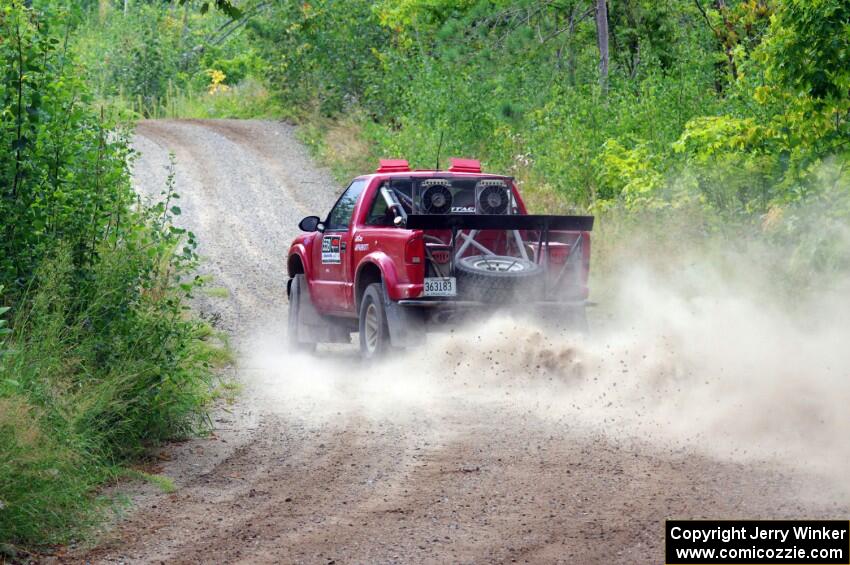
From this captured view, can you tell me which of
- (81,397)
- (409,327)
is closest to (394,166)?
(409,327)

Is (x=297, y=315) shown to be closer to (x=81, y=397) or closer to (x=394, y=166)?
(x=394, y=166)

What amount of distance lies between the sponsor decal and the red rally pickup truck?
0.01 m

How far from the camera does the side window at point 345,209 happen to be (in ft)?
44.3

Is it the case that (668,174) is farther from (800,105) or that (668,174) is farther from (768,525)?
(768,525)

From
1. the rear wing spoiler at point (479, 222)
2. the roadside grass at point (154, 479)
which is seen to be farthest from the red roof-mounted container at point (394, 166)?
the roadside grass at point (154, 479)

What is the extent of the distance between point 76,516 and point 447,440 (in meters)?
3.01

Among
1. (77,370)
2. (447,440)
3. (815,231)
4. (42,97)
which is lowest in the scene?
(447,440)

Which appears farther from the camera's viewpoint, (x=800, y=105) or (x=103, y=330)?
(x=800, y=105)

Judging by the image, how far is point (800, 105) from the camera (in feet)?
44.5

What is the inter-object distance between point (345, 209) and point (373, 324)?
159 centimetres

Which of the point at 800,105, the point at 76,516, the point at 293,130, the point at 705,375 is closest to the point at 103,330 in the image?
the point at 76,516

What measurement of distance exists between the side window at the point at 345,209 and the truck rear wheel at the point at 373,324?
1.10 meters

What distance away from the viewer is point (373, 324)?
12.7 m

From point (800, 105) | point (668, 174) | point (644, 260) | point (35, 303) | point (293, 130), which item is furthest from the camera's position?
Answer: point (293, 130)
